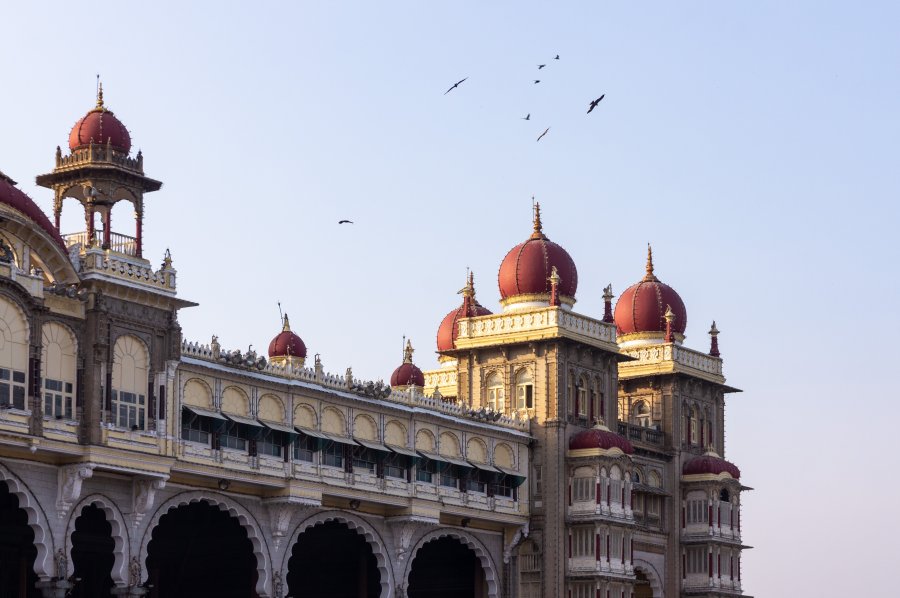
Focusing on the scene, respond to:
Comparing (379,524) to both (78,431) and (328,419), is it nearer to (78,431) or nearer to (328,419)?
(328,419)

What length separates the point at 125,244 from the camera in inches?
2162

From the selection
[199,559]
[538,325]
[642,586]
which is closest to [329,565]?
[199,559]

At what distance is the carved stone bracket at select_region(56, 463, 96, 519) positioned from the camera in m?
51.2

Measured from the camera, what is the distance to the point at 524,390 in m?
74.3

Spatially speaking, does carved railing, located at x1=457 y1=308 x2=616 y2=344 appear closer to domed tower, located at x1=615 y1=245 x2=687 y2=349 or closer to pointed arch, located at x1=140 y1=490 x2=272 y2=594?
domed tower, located at x1=615 y1=245 x2=687 y2=349

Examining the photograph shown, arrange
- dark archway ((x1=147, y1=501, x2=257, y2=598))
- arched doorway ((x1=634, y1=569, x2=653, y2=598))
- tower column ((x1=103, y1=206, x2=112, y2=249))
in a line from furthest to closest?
1. arched doorway ((x1=634, y1=569, x2=653, y2=598))
2. dark archway ((x1=147, y1=501, x2=257, y2=598))
3. tower column ((x1=103, y1=206, x2=112, y2=249))

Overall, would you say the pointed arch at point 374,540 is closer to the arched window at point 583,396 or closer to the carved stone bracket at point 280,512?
the carved stone bracket at point 280,512

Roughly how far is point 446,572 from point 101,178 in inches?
1040

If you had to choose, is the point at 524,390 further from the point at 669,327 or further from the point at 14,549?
the point at 14,549

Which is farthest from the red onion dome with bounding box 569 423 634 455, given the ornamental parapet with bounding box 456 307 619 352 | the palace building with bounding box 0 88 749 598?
the ornamental parapet with bounding box 456 307 619 352

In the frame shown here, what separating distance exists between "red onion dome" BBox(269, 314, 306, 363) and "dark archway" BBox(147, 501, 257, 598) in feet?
41.2

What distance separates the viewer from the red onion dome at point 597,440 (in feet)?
236

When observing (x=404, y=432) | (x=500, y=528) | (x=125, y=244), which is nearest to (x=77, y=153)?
(x=125, y=244)

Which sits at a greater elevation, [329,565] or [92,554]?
[92,554]
